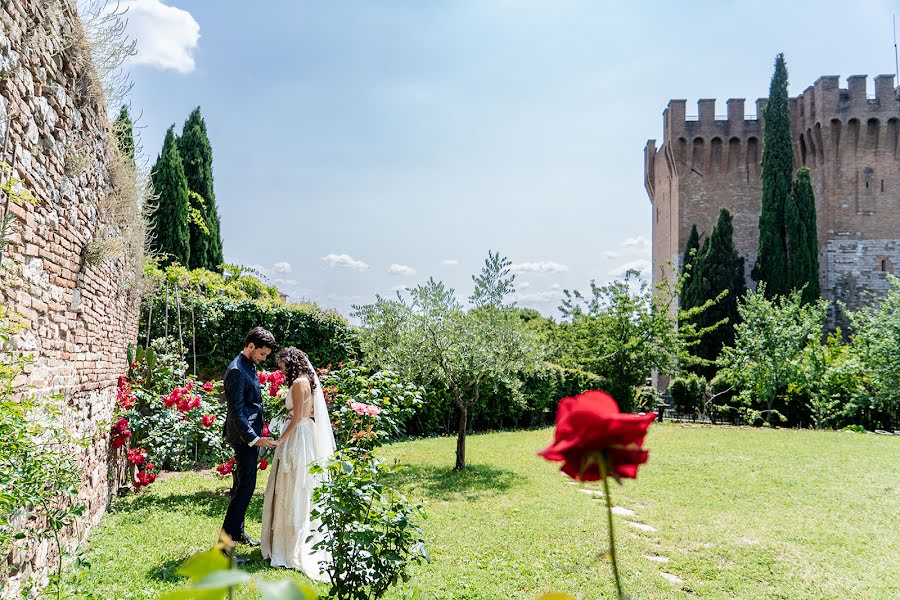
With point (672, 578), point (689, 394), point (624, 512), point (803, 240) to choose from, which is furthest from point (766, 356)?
point (672, 578)

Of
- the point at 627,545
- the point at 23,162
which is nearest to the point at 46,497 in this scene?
the point at 23,162

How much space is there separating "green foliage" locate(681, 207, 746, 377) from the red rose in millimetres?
24905

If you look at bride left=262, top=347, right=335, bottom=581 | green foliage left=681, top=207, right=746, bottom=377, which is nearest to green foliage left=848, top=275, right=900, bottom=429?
green foliage left=681, top=207, right=746, bottom=377

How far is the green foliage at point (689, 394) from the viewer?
17.4m

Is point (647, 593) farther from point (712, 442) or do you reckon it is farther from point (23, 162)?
point (712, 442)

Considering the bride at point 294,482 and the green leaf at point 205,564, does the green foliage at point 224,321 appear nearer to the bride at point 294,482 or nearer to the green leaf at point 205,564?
the bride at point 294,482

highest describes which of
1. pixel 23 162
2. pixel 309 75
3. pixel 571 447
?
pixel 309 75

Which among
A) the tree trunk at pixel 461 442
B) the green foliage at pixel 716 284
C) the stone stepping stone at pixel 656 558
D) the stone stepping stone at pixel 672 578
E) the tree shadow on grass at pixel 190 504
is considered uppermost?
the green foliage at pixel 716 284

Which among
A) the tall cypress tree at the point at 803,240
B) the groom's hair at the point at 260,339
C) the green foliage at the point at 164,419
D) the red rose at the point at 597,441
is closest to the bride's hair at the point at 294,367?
the groom's hair at the point at 260,339

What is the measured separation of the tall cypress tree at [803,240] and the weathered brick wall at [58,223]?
81.3ft

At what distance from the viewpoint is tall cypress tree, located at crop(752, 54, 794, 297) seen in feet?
78.5

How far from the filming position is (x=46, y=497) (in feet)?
10.1

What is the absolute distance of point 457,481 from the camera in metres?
8.29

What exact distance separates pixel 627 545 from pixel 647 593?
3.82 feet
